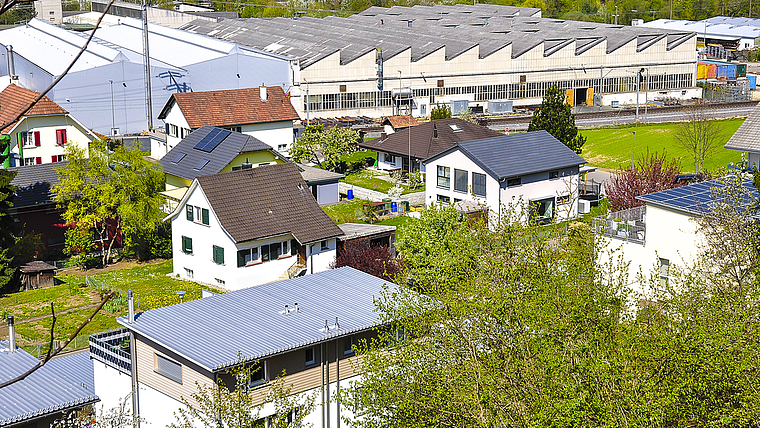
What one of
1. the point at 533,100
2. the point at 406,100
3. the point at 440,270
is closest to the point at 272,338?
the point at 440,270

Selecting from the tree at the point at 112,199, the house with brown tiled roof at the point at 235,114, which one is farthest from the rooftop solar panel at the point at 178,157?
the house with brown tiled roof at the point at 235,114

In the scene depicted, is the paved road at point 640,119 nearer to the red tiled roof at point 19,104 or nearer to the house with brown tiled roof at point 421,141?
the house with brown tiled roof at point 421,141

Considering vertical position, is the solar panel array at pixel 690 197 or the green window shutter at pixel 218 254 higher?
the solar panel array at pixel 690 197

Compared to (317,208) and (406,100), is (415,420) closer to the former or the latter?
(317,208)

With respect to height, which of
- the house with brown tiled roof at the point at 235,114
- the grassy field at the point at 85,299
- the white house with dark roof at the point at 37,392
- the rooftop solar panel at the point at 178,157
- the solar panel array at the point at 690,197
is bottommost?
the grassy field at the point at 85,299

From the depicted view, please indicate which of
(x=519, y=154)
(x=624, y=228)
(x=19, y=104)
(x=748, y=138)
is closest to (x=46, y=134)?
(x=19, y=104)

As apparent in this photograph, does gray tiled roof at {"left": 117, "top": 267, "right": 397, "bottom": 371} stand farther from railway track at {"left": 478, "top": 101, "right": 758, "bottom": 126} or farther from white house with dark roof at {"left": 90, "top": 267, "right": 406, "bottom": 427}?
railway track at {"left": 478, "top": 101, "right": 758, "bottom": 126}

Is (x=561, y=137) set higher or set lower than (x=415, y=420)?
higher
